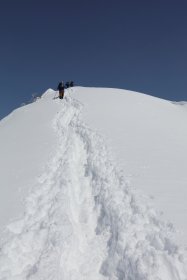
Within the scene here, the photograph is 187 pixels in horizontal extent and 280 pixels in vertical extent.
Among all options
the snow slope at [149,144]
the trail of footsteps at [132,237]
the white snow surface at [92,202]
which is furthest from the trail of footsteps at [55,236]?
the snow slope at [149,144]

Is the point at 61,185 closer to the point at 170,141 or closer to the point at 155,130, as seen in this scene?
the point at 170,141

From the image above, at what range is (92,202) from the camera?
9844mm

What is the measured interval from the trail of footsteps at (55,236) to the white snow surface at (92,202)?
0.07 ft

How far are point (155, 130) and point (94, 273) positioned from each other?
12.7 metres

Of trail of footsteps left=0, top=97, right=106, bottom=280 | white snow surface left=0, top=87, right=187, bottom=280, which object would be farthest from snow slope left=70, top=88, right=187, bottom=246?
trail of footsteps left=0, top=97, right=106, bottom=280

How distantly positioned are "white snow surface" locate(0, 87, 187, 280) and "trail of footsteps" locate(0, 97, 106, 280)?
0.02 m

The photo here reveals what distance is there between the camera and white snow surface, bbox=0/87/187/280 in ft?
21.6

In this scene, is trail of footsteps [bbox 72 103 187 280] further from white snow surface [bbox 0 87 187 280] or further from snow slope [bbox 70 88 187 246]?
snow slope [bbox 70 88 187 246]

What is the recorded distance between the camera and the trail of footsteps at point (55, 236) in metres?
6.63

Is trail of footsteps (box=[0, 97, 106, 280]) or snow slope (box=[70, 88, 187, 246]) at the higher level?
snow slope (box=[70, 88, 187, 246])

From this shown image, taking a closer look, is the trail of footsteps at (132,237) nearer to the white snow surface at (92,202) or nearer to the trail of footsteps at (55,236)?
the white snow surface at (92,202)

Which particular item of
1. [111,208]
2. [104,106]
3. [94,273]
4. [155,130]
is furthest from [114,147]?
[104,106]

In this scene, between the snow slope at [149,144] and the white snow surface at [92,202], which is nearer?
the white snow surface at [92,202]

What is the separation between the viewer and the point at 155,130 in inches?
721
